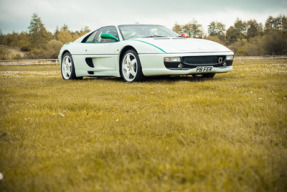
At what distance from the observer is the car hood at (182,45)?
6062mm

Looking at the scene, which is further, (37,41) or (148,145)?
(37,41)

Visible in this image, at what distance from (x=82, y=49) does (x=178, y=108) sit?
5020mm

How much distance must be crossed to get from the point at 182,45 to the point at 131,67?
1.21 m

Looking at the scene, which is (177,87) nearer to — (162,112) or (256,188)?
(162,112)

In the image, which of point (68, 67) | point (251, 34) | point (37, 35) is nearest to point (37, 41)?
point (37, 35)

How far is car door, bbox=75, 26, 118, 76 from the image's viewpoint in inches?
281

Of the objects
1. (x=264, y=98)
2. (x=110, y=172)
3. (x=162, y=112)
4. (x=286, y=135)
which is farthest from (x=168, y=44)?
(x=110, y=172)

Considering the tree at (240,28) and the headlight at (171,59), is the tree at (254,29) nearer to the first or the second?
the tree at (240,28)

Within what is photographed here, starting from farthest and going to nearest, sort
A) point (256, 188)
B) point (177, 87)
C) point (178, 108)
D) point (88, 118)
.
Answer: point (177, 87) → point (178, 108) → point (88, 118) → point (256, 188)

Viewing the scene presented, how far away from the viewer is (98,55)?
24.6 ft

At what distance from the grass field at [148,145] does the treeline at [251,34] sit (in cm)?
5032

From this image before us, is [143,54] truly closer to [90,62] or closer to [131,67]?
[131,67]

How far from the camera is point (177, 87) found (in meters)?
5.39

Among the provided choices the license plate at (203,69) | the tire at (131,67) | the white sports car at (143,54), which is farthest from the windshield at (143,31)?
the license plate at (203,69)
